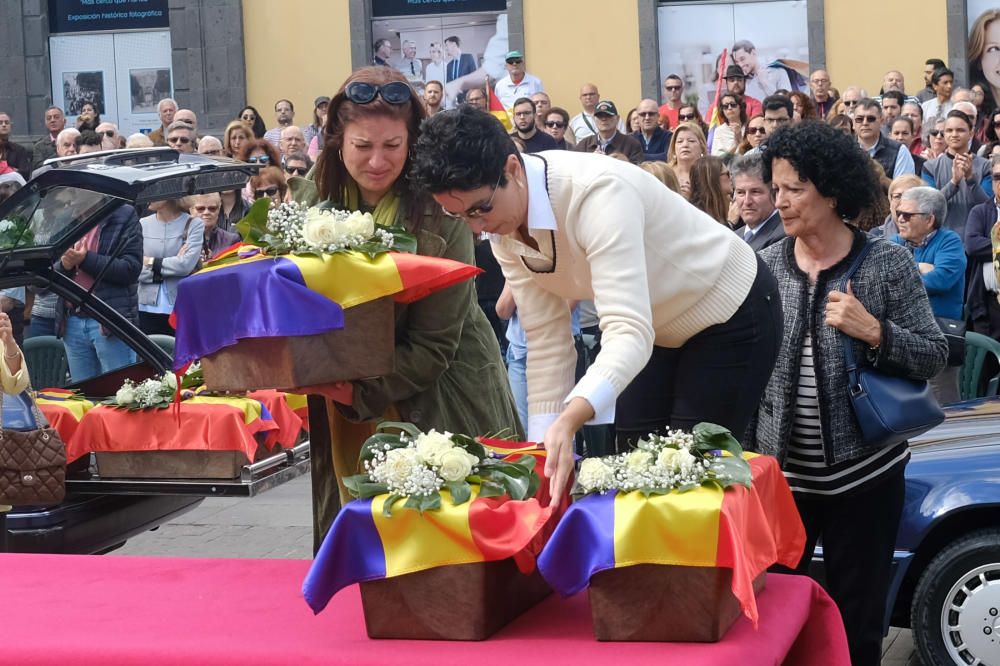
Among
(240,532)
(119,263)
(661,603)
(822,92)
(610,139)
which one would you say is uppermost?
(822,92)

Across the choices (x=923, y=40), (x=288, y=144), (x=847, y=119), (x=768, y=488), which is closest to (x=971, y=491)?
(x=768, y=488)

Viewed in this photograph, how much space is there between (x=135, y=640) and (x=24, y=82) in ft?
64.5

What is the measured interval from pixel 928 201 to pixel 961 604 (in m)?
3.72

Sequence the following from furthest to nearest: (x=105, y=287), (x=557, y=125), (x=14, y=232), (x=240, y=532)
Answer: (x=557, y=125) → (x=105, y=287) → (x=240, y=532) → (x=14, y=232)

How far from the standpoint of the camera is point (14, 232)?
5664 mm

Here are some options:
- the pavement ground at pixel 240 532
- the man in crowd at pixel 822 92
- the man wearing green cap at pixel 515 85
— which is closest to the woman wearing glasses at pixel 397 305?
the pavement ground at pixel 240 532

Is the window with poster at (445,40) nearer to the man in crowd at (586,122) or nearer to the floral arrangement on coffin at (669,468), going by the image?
the man in crowd at (586,122)

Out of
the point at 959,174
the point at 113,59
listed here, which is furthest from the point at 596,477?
the point at 113,59

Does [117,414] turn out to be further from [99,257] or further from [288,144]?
[288,144]

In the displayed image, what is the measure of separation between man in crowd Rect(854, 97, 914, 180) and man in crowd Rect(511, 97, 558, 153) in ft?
9.65

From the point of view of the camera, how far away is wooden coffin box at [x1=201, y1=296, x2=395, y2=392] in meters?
3.39

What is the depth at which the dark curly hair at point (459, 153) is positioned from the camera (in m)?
3.09

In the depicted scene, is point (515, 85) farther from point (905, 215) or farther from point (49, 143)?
point (905, 215)

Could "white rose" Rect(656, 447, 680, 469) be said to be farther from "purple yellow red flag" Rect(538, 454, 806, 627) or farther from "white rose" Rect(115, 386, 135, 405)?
"white rose" Rect(115, 386, 135, 405)
